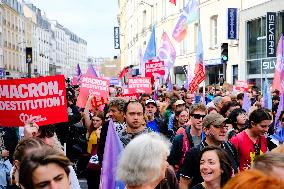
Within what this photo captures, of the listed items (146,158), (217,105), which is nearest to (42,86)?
(146,158)

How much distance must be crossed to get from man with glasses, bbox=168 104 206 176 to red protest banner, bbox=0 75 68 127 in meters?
1.22

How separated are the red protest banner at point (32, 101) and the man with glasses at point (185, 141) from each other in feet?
4.00

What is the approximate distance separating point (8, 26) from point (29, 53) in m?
50.7

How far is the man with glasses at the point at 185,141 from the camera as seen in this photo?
574 cm

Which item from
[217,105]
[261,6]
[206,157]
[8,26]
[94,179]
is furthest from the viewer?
[8,26]

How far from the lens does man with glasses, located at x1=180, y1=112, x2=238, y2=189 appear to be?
4887mm

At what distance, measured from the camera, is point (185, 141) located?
5812 millimetres

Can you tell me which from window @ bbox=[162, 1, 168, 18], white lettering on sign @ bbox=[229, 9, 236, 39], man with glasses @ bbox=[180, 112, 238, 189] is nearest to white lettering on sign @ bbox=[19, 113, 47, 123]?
man with glasses @ bbox=[180, 112, 238, 189]

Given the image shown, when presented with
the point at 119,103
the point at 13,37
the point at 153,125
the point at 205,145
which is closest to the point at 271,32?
the point at 153,125

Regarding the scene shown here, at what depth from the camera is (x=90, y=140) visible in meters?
7.83

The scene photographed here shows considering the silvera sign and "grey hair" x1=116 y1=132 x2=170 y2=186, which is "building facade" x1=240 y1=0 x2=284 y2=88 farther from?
"grey hair" x1=116 y1=132 x2=170 y2=186

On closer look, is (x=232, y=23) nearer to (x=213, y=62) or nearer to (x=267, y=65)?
(x=213, y=62)

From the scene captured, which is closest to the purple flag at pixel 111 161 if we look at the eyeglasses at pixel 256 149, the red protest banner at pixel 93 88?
the eyeglasses at pixel 256 149

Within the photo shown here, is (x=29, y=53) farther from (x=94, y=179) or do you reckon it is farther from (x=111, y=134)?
(x=111, y=134)
